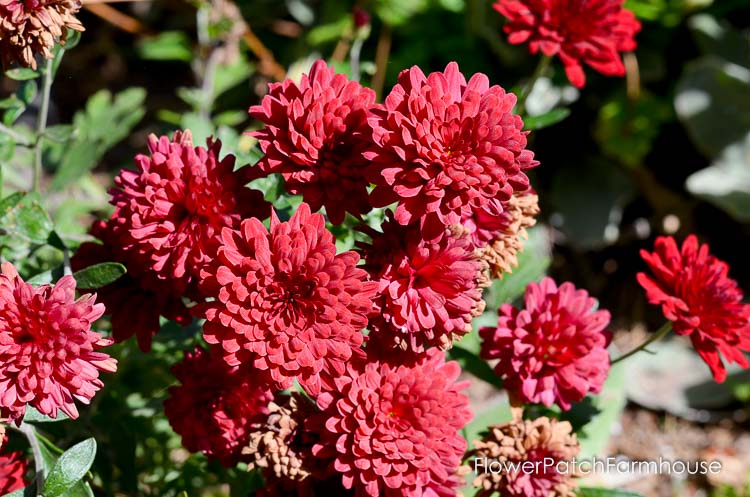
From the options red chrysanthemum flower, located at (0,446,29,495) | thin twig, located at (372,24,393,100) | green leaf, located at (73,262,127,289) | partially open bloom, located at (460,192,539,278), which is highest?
partially open bloom, located at (460,192,539,278)

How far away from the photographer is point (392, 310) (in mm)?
846

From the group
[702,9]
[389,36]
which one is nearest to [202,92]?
[389,36]

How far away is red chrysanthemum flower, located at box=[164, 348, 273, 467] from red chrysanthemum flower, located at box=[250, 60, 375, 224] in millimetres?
258

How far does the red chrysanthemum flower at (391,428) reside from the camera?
2.84ft

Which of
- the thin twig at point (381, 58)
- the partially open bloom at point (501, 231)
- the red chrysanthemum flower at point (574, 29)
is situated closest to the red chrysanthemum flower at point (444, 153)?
the partially open bloom at point (501, 231)

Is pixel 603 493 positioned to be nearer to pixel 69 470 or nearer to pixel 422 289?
pixel 422 289

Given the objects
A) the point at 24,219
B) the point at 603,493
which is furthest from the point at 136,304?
the point at 603,493

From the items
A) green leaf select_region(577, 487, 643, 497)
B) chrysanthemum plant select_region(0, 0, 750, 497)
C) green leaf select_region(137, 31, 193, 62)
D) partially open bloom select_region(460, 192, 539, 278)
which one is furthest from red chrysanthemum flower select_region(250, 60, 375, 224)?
green leaf select_region(137, 31, 193, 62)

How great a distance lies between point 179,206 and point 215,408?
0.88 feet

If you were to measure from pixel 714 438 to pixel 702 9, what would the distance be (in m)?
1.24

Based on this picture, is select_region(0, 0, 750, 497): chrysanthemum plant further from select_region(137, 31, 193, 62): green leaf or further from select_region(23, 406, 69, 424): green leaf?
select_region(137, 31, 193, 62): green leaf

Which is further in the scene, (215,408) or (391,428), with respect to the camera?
(215,408)

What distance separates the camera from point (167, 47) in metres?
2.42

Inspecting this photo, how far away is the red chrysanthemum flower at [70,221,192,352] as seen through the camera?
0.97 metres
